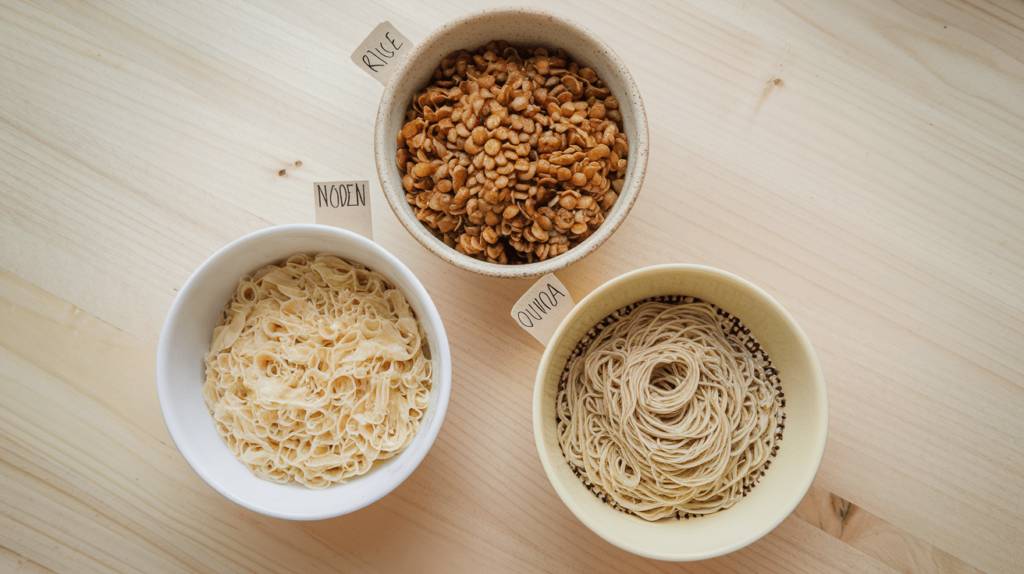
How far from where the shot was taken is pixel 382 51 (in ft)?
3.54

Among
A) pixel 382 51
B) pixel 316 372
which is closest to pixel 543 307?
pixel 316 372

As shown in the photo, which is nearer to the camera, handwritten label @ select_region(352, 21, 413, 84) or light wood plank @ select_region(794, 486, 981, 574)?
handwritten label @ select_region(352, 21, 413, 84)

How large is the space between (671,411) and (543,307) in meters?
0.32

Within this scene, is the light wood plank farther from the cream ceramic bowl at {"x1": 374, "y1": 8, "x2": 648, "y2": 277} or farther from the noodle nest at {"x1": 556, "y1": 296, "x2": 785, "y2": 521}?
the cream ceramic bowl at {"x1": 374, "y1": 8, "x2": 648, "y2": 277}

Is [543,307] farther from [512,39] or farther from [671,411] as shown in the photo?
[512,39]

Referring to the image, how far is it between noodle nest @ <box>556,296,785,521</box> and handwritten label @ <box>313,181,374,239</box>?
0.52m

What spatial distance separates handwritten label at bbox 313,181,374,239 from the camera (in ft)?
3.68

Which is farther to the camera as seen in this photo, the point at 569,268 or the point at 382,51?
the point at 569,268

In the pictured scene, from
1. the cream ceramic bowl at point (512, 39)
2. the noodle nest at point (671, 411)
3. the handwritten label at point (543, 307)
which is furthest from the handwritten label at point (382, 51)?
the noodle nest at point (671, 411)

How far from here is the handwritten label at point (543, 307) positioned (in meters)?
1.07

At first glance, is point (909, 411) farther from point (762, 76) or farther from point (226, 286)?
point (226, 286)

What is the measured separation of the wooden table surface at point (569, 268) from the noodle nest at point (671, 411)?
13cm

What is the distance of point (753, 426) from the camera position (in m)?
1.07

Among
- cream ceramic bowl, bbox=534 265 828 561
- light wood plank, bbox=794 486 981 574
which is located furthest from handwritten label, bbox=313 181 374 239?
light wood plank, bbox=794 486 981 574
